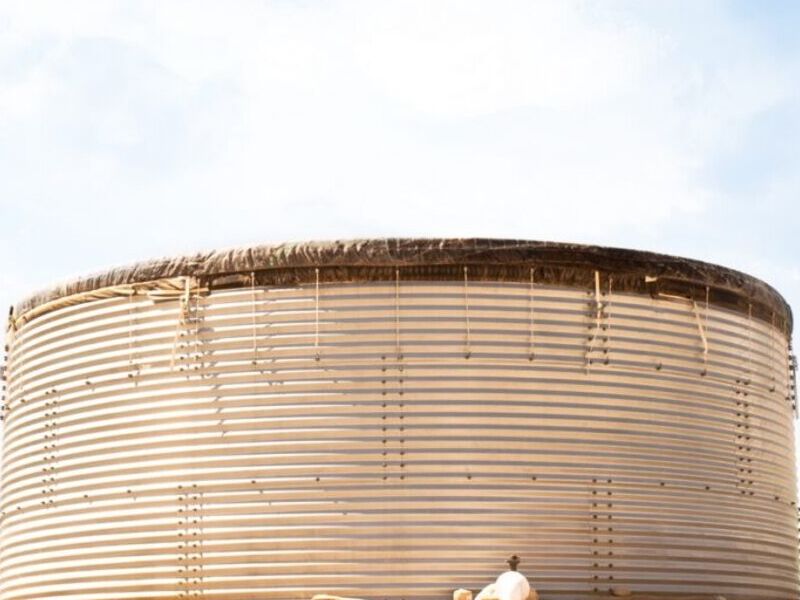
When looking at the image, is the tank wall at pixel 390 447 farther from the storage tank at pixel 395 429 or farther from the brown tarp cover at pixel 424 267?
the brown tarp cover at pixel 424 267

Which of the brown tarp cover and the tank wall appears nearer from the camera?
the tank wall

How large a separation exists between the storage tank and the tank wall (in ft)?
0.11

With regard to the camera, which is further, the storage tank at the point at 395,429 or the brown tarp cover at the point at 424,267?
the brown tarp cover at the point at 424,267

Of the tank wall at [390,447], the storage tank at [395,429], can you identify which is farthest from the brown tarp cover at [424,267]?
the tank wall at [390,447]

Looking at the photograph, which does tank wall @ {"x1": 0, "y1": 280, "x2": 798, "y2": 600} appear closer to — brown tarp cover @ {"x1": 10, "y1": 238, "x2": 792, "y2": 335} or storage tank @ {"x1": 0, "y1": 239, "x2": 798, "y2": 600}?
storage tank @ {"x1": 0, "y1": 239, "x2": 798, "y2": 600}

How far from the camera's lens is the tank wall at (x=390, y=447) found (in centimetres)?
2202

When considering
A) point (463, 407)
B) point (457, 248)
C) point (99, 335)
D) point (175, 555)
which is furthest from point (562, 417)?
point (99, 335)

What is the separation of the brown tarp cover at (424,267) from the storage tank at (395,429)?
0.12ft

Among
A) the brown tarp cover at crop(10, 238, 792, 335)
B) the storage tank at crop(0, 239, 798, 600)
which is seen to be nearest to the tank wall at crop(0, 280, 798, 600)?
the storage tank at crop(0, 239, 798, 600)

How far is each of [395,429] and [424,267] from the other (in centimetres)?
261

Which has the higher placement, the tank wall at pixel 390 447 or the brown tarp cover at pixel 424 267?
the brown tarp cover at pixel 424 267

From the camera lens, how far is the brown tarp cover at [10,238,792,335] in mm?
22812

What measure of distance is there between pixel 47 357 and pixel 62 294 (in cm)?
114

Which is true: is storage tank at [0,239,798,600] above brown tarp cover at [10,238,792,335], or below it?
below
